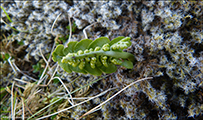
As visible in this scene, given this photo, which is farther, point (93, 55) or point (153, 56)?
point (153, 56)

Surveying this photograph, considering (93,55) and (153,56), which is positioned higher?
(93,55)

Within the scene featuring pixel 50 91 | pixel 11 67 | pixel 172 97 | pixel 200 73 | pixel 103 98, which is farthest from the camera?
pixel 11 67

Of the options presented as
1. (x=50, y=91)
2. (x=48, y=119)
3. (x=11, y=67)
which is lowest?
(x=48, y=119)

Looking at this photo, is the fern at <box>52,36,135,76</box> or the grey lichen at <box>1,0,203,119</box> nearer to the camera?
the fern at <box>52,36,135,76</box>

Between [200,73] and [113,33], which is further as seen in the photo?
[113,33]

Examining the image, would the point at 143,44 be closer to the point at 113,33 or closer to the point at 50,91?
the point at 113,33

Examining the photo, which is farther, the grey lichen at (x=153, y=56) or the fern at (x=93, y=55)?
the grey lichen at (x=153, y=56)

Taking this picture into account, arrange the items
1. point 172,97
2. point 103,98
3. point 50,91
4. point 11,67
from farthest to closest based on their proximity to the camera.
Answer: point 11,67
point 50,91
point 103,98
point 172,97

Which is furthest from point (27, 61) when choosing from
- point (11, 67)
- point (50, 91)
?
point (50, 91)
